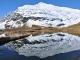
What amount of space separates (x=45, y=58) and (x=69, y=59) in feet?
15.2

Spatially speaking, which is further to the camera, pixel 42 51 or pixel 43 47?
pixel 43 47

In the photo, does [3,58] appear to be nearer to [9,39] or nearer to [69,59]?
[69,59]

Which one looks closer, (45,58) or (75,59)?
(75,59)

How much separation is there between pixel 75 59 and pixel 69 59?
1.26m

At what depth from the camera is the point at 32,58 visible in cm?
4278

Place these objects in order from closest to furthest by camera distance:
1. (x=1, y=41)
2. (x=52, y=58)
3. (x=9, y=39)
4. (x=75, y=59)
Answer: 1. (x=75, y=59)
2. (x=52, y=58)
3. (x=1, y=41)
4. (x=9, y=39)

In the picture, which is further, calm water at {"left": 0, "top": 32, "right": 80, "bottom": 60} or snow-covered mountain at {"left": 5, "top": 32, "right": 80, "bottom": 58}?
snow-covered mountain at {"left": 5, "top": 32, "right": 80, "bottom": 58}

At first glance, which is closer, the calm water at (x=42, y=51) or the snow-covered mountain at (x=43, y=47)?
the calm water at (x=42, y=51)

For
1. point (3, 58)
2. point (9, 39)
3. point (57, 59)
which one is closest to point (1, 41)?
point (9, 39)

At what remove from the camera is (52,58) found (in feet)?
137

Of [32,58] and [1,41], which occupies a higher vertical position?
[1,41]

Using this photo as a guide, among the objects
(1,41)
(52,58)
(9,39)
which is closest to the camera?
(52,58)

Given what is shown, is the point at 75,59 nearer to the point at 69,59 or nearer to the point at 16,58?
the point at 69,59

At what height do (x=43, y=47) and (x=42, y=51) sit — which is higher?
(x=43, y=47)
